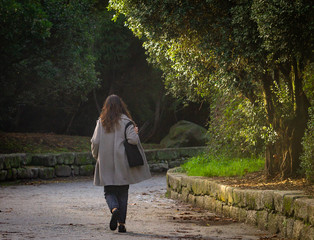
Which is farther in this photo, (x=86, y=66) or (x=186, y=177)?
(x=86, y=66)

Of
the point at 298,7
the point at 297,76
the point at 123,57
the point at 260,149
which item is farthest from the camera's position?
the point at 123,57

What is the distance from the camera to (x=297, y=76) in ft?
30.8

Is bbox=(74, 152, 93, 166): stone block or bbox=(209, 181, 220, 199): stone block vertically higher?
bbox=(74, 152, 93, 166): stone block

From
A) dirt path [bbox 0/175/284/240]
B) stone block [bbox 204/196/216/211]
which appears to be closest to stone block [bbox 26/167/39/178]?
dirt path [bbox 0/175/284/240]

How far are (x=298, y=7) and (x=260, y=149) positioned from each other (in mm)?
5708

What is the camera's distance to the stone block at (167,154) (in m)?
22.8

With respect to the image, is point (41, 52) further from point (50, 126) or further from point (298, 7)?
point (298, 7)

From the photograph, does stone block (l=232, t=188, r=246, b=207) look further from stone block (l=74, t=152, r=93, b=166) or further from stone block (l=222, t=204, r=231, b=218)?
stone block (l=74, t=152, r=93, b=166)

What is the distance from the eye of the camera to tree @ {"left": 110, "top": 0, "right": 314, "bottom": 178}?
8.09 metres

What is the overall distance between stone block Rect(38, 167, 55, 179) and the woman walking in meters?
10.4

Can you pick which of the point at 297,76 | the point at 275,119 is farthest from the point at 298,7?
the point at 275,119

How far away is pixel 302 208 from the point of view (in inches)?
265

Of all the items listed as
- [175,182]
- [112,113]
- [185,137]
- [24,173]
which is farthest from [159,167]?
[112,113]

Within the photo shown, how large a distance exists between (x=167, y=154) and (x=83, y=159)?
429 centimetres
